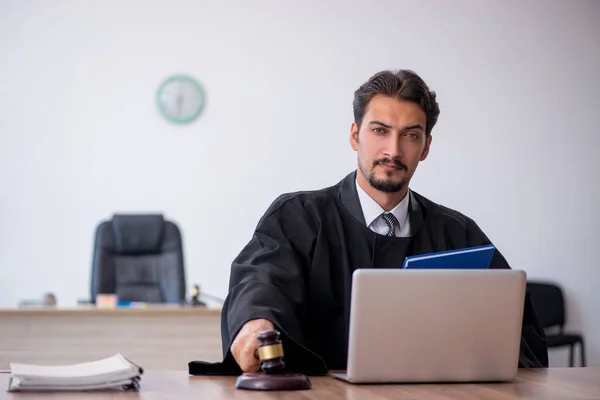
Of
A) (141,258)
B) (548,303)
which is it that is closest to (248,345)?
(141,258)

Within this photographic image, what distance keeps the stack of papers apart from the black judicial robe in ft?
1.48

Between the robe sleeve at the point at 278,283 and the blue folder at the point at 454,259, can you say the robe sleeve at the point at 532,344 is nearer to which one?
the blue folder at the point at 454,259

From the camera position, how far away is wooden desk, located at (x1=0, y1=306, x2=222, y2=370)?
419 cm

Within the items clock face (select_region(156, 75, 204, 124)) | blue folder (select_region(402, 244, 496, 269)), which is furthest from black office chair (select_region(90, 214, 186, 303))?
blue folder (select_region(402, 244, 496, 269))

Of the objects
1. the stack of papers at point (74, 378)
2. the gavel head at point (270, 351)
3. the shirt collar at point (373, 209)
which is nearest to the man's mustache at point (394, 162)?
the shirt collar at point (373, 209)

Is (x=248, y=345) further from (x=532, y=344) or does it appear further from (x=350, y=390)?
(x=532, y=344)

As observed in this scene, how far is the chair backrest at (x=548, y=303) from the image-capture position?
257 inches

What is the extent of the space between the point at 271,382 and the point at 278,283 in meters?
0.60

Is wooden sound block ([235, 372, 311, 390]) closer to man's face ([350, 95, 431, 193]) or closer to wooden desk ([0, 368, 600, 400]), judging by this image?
wooden desk ([0, 368, 600, 400])

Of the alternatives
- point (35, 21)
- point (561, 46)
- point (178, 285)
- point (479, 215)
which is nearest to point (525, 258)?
point (479, 215)

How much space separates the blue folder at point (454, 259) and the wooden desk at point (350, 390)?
24cm

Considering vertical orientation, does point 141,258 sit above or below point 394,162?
below

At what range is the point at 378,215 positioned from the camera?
2434mm

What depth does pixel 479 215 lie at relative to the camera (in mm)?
6727
